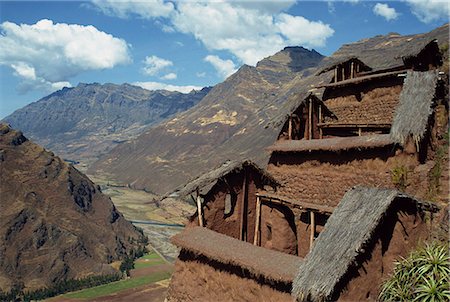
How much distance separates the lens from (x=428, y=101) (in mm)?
18688

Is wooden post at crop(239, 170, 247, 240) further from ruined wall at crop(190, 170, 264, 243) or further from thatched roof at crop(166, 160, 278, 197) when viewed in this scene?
thatched roof at crop(166, 160, 278, 197)

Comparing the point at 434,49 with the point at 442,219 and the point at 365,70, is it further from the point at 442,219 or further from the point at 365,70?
the point at 442,219

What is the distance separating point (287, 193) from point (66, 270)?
246ft

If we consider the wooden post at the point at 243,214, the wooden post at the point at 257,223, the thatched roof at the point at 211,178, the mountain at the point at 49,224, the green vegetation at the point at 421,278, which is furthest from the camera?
the mountain at the point at 49,224

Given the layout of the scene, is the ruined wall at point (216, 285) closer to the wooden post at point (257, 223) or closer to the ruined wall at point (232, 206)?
the ruined wall at point (232, 206)

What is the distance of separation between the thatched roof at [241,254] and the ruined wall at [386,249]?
1.87 m

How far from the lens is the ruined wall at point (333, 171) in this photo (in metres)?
18.2

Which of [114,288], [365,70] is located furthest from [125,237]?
[365,70]

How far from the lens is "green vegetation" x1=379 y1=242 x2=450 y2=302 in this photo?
10.3 m

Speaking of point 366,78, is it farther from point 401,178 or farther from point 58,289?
point 58,289

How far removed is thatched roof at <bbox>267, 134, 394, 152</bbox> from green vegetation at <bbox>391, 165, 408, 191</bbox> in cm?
126

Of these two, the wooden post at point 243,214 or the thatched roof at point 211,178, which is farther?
the wooden post at point 243,214

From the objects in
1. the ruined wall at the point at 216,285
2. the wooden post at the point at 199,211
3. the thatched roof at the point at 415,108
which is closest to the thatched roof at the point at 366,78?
the thatched roof at the point at 415,108

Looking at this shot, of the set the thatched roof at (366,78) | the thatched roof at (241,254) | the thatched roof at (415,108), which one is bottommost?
the thatched roof at (241,254)
